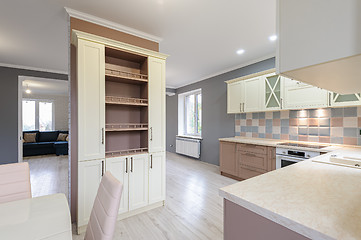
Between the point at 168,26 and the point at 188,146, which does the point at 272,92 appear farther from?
the point at 188,146

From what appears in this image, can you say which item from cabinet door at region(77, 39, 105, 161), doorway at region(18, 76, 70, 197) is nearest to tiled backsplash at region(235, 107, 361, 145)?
cabinet door at region(77, 39, 105, 161)

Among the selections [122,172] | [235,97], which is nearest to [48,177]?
[122,172]

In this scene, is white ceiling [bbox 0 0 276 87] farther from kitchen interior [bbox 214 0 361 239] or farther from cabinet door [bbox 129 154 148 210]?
cabinet door [bbox 129 154 148 210]

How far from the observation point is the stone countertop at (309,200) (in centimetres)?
59

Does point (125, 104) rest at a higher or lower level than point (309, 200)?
higher

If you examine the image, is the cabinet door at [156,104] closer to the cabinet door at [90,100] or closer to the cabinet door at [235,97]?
the cabinet door at [90,100]

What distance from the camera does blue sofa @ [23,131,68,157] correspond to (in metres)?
6.13

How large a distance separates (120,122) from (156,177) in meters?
0.96

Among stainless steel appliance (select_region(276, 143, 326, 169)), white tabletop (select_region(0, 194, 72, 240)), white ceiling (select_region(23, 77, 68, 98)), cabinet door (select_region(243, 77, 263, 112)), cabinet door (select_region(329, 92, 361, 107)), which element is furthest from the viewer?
white ceiling (select_region(23, 77, 68, 98))

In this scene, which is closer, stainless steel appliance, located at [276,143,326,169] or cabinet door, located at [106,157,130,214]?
cabinet door, located at [106,157,130,214]

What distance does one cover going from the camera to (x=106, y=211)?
0.97 m

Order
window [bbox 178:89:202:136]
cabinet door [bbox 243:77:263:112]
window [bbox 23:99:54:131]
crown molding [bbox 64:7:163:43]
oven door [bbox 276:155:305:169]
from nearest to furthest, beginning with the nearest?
crown molding [bbox 64:7:163:43]
oven door [bbox 276:155:305:169]
cabinet door [bbox 243:77:263:112]
window [bbox 178:89:202:136]
window [bbox 23:99:54:131]

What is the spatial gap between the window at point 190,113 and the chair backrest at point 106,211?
185 inches

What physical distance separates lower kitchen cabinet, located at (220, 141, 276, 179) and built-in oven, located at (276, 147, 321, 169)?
0.09 meters
